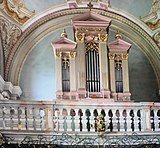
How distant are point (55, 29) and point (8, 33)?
1.69m

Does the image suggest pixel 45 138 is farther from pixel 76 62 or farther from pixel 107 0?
pixel 107 0

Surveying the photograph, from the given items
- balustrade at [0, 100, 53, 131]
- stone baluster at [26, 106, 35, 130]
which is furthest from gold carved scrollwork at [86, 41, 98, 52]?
stone baluster at [26, 106, 35, 130]

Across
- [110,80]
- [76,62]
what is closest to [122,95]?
[110,80]

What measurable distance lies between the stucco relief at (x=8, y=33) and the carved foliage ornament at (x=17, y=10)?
10.4 inches

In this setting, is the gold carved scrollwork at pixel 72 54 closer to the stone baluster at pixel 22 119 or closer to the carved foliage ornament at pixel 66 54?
the carved foliage ornament at pixel 66 54

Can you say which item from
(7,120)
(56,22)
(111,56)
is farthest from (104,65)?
(7,120)

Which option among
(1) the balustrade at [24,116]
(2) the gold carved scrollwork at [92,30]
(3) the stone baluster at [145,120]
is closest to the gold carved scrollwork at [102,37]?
(2) the gold carved scrollwork at [92,30]

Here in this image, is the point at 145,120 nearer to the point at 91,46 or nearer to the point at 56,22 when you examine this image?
the point at 91,46

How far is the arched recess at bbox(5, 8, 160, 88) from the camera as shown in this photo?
16.5m

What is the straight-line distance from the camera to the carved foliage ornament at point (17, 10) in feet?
52.3

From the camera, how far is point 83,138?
12.4 m

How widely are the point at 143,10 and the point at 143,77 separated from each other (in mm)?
2255

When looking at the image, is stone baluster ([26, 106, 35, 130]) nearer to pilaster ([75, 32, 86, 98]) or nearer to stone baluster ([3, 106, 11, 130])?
stone baluster ([3, 106, 11, 130])

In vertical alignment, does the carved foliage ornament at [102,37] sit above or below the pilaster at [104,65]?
above
